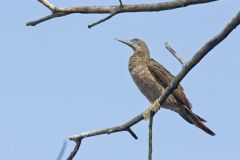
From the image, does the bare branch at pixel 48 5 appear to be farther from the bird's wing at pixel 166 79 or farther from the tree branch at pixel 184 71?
the bird's wing at pixel 166 79

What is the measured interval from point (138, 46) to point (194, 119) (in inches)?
86.7

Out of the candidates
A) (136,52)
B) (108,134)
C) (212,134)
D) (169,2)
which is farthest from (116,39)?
(169,2)

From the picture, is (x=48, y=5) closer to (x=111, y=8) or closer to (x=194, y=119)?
(x=111, y=8)

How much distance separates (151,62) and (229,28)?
21.5 feet

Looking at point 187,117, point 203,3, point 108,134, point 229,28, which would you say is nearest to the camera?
point 229,28

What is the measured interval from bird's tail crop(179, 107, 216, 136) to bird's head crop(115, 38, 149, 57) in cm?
158

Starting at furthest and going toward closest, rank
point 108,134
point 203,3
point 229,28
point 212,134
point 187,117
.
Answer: point 187,117, point 212,134, point 108,134, point 203,3, point 229,28

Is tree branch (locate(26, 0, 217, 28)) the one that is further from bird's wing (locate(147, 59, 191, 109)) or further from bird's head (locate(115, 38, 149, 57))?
bird's head (locate(115, 38, 149, 57))

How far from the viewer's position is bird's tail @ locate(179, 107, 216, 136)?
8.43 m

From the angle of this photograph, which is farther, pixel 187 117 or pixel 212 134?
pixel 187 117

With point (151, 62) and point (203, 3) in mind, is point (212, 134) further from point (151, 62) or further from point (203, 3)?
point (203, 3)

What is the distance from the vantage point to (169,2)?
3850 millimetres

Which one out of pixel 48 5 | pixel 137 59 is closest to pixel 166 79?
pixel 137 59

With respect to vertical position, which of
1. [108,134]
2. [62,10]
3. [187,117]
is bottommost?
[187,117]
